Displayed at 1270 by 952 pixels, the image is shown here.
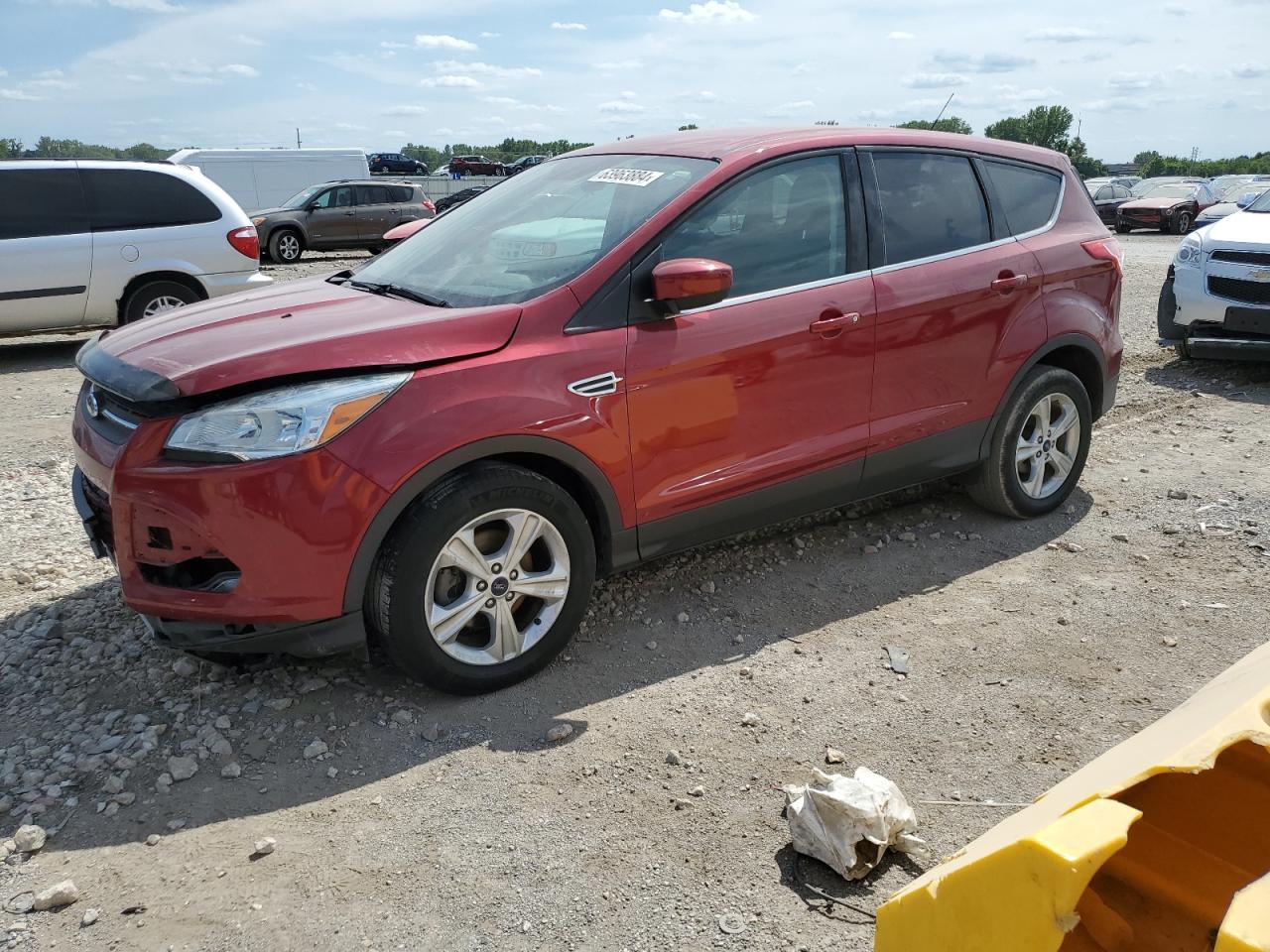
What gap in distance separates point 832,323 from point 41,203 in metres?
8.25

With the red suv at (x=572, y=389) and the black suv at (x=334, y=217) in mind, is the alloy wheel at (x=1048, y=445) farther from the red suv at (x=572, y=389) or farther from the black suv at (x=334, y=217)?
the black suv at (x=334, y=217)

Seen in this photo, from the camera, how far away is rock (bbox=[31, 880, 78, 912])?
8.61 feet

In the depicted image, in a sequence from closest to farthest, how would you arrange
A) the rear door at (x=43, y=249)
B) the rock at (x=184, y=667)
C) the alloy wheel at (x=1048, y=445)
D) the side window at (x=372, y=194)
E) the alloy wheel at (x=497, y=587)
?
1. the alloy wheel at (x=497, y=587)
2. the rock at (x=184, y=667)
3. the alloy wheel at (x=1048, y=445)
4. the rear door at (x=43, y=249)
5. the side window at (x=372, y=194)

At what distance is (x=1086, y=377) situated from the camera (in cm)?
524

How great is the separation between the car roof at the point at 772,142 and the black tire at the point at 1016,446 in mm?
1072

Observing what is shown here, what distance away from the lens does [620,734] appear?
339 cm

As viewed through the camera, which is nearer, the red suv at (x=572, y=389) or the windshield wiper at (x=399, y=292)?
the red suv at (x=572, y=389)

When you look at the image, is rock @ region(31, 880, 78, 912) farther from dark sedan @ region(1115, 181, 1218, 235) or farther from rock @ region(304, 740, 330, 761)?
dark sedan @ region(1115, 181, 1218, 235)

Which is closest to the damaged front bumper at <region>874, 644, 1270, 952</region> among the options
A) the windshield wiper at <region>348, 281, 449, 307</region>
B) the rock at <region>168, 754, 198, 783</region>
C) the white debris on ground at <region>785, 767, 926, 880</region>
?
the white debris on ground at <region>785, 767, 926, 880</region>

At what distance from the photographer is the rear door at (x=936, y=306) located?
14.3 ft

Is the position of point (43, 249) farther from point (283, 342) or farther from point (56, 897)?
point (56, 897)

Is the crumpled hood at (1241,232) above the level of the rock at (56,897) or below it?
above

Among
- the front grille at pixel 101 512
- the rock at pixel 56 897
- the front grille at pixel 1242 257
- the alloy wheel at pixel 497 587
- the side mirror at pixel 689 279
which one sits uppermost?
the front grille at pixel 1242 257

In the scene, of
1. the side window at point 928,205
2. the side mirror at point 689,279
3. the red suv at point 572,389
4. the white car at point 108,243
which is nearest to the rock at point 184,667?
the red suv at point 572,389
